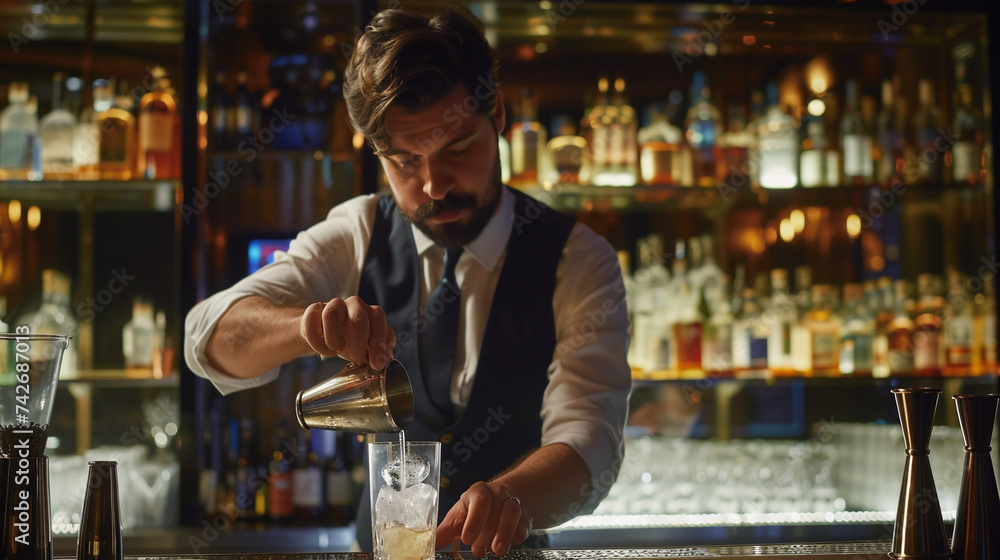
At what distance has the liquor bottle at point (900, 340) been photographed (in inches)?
103

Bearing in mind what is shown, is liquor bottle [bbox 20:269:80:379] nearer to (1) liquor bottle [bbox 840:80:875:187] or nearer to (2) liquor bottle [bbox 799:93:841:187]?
(2) liquor bottle [bbox 799:93:841:187]

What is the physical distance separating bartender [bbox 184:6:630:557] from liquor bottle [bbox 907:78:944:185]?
1.27 meters

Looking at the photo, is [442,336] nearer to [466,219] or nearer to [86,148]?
[466,219]

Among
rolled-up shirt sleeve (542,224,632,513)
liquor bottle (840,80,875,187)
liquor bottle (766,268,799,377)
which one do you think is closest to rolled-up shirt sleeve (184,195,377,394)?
rolled-up shirt sleeve (542,224,632,513)

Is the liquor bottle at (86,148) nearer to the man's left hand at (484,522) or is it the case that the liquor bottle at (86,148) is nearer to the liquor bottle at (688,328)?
the liquor bottle at (688,328)

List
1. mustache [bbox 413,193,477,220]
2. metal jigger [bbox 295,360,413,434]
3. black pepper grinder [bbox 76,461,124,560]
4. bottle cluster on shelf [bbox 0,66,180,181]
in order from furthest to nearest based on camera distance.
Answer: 1. bottle cluster on shelf [bbox 0,66,180,181]
2. mustache [bbox 413,193,477,220]
3. metal jigger [bbox 295,360,413,434]
4. black pepper grinder [bbox 76,461,124,560]

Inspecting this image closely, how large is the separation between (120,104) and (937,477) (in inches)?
105

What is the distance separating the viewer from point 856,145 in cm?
266

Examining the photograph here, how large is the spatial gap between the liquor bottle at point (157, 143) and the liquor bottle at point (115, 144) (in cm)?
4

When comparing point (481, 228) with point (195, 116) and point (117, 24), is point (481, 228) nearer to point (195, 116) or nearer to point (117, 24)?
point (195, 116)

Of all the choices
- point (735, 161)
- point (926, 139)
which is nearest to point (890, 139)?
point (926, 139)

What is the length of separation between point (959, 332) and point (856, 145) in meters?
0.64

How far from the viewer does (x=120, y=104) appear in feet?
8.71

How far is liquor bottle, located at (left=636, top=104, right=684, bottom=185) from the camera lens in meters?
2.62
